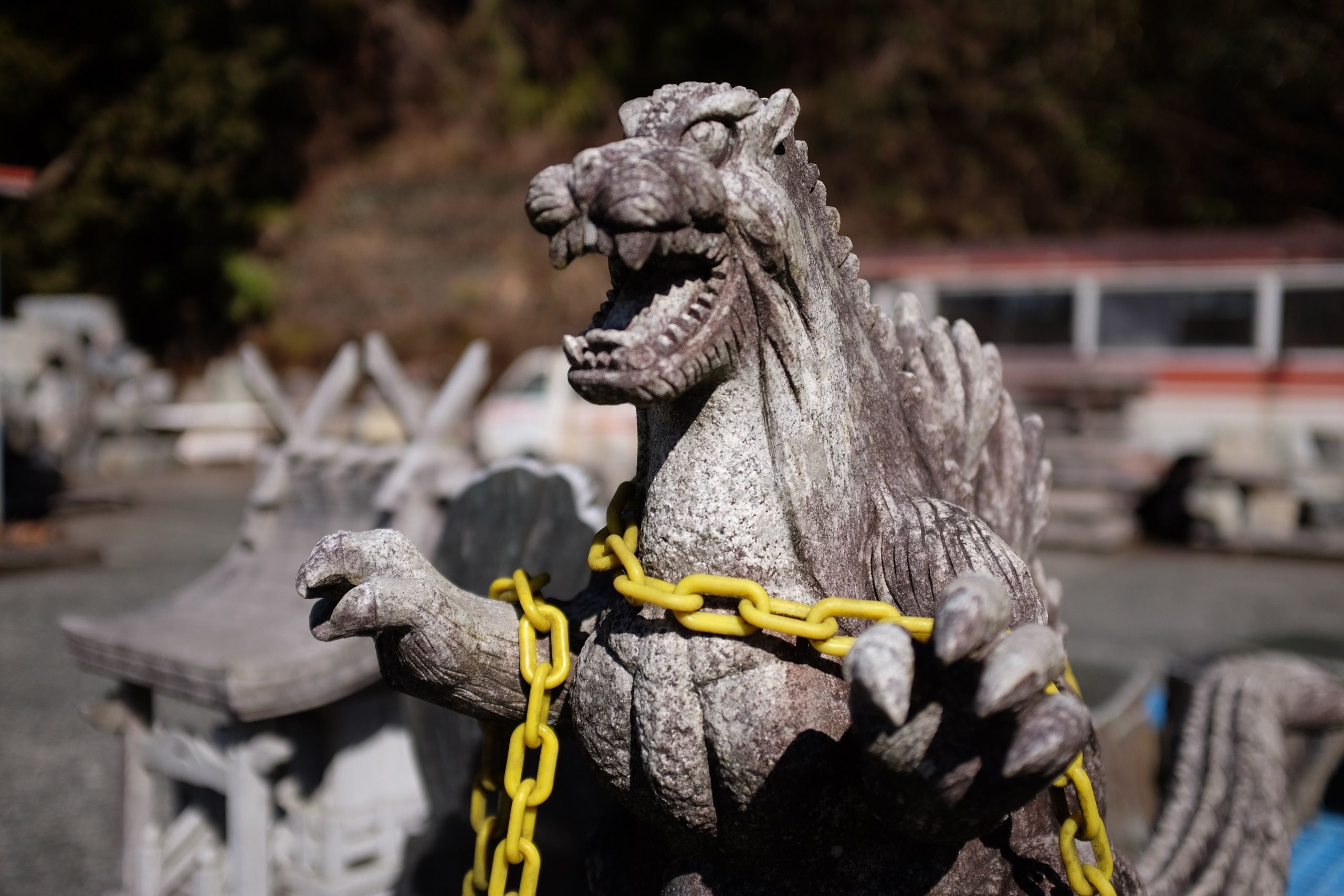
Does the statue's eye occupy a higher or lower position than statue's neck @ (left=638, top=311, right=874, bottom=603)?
higher

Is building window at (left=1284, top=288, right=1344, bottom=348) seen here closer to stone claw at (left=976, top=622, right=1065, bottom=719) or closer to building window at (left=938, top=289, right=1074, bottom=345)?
building window at (left=938, top=289, right=1074, bottom=345)

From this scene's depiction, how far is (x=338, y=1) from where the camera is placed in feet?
63.7

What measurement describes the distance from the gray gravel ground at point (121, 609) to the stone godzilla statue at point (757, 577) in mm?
2371

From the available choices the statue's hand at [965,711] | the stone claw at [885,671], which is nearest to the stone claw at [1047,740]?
the statue's hand at [965,711]

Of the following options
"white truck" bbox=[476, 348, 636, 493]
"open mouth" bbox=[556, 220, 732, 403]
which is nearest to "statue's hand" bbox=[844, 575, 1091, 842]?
"open mouth" bbox=[556, 220, 732, 403]

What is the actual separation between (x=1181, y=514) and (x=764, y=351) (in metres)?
9.58

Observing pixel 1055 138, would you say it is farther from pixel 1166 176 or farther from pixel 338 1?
pixel 338 1

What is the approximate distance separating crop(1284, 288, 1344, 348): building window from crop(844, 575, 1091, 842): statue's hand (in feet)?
32.2

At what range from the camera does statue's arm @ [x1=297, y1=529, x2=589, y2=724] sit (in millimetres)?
1207

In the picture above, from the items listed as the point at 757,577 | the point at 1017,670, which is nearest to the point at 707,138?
the point at 757,577

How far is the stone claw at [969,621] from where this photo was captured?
0.94 metres

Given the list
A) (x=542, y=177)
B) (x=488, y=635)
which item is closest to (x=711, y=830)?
(x=488, y=635)

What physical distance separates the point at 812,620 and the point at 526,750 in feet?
1.45

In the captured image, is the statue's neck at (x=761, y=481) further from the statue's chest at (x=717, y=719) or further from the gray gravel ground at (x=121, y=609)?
the gray gravel ground at (x=121, y=609)
